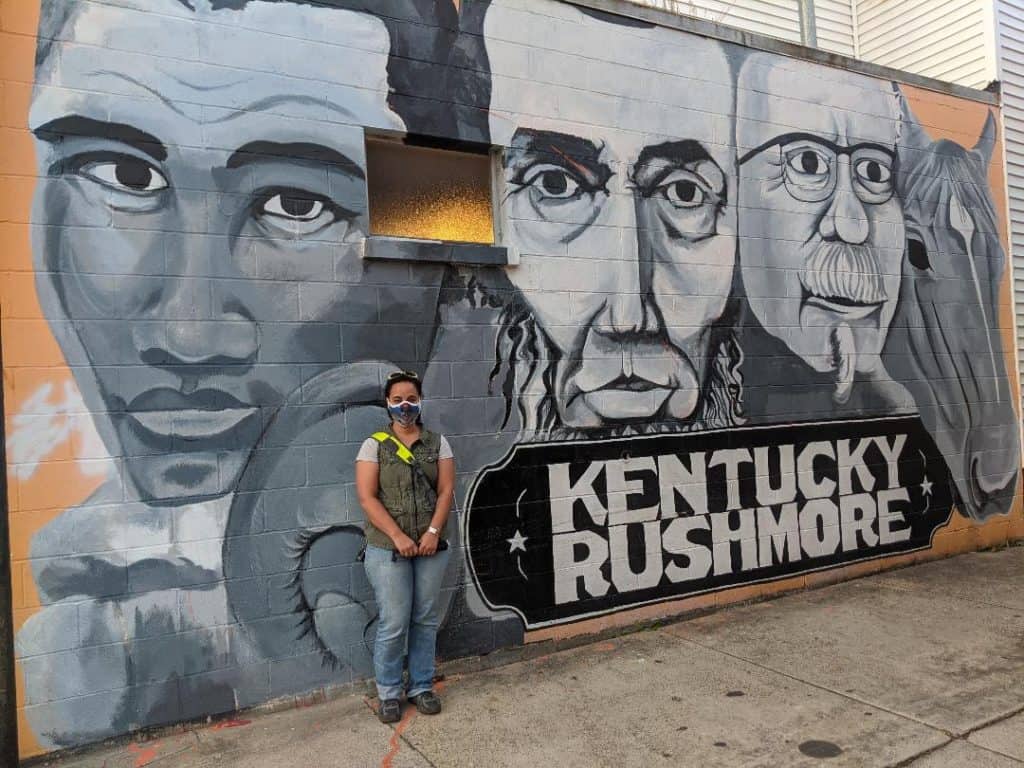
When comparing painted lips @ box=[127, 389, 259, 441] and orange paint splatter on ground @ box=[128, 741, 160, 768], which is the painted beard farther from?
orange paint splatter on ground @ box=[128, 741, 160, 768]

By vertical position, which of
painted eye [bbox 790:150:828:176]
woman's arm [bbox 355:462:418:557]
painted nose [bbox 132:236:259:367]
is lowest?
woman's arm [bbox 355:462:418:557]

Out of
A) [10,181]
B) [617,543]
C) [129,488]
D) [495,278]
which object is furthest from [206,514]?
[617,543]

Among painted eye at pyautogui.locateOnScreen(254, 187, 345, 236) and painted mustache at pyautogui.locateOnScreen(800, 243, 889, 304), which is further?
painted mustache at pyautogui.locateOnScreen(800, 243, 889, 304)

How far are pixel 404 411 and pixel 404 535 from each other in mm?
672

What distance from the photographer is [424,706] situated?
4.14 metres

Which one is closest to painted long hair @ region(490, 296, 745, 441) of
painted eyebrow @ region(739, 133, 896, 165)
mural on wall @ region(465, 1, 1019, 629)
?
mural on wall @ region(465, 1, 1019, 629)

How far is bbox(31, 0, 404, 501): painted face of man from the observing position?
3.99 meters

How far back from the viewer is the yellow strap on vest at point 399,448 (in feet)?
13.5

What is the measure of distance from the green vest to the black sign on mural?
865 millimetres

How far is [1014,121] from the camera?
8102mm

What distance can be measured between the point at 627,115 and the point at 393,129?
1.88 meters

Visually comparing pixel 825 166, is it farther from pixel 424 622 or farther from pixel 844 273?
pixel 424 622

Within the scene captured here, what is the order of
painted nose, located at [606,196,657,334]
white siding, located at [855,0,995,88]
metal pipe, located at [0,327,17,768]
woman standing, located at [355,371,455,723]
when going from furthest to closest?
white siding, located at [855,0,995,88]
painted nose, located at [606,196,657,334]
woman standing, located at [355,371,455,723]
metal pipe, located at [0,327,17,768]

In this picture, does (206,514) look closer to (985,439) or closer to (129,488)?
(129,488)
